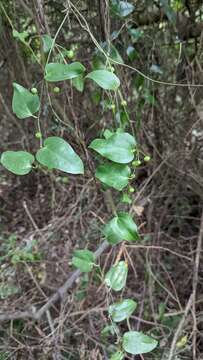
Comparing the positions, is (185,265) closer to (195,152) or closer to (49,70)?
(195,152)

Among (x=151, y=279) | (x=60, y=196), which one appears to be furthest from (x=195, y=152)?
(x=60, y=196)

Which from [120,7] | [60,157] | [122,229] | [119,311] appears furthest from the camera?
[120,7]

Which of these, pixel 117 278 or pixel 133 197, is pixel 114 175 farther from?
pixel 133 197

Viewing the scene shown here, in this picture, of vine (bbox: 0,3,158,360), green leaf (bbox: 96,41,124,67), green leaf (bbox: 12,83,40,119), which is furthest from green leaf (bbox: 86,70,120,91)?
green leaf (bbox: 96,41,124,67)

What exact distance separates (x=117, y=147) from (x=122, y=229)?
0.16 m

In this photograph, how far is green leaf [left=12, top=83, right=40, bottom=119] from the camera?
2.24ft

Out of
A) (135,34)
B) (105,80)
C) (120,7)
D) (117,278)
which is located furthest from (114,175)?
(135,34)

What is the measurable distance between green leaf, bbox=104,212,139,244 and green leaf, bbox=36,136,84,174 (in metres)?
0.18

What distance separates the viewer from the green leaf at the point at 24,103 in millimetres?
682

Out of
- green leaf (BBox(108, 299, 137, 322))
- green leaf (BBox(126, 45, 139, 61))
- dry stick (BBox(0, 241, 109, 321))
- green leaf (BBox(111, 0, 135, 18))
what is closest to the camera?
green leaf (BBox(108, 299, 137, 322))

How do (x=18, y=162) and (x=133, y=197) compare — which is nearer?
(x=18, y=162)

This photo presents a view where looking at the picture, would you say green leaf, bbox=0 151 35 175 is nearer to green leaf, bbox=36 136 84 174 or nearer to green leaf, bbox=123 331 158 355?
green leaf, bbox=36 136 84 174

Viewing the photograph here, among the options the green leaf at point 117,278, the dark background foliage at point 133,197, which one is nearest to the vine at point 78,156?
the green leaf at point 117,278

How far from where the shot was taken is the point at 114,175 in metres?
0.71
